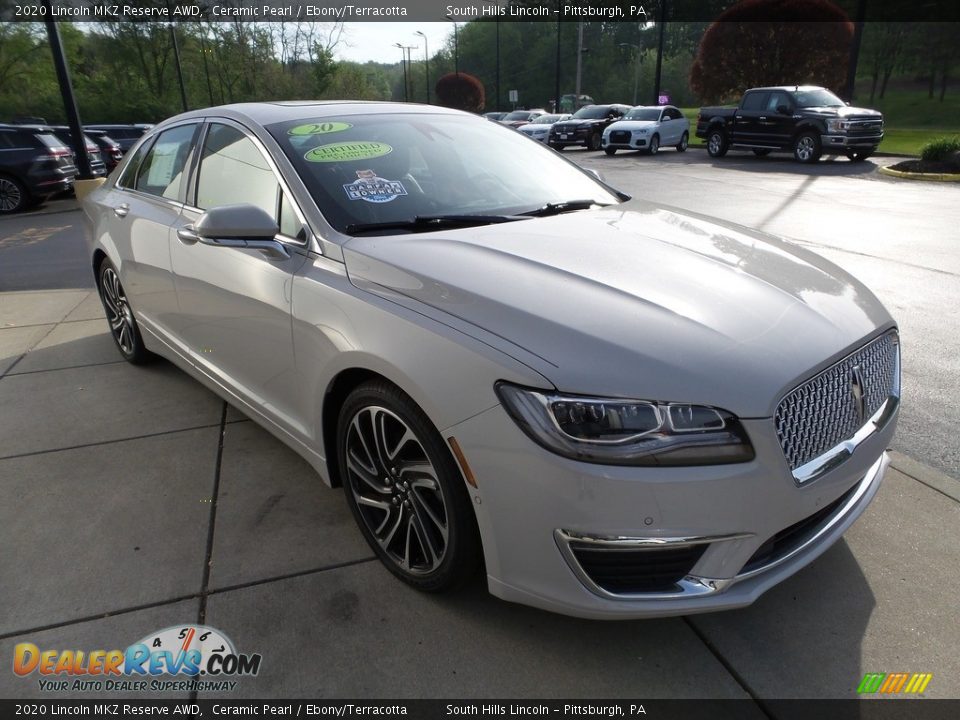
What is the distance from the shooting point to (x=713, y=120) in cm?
2098

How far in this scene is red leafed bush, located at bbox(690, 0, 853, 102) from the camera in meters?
31.1

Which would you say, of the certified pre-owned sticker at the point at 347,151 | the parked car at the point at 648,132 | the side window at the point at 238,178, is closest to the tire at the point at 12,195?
the side window at the point at 238,178

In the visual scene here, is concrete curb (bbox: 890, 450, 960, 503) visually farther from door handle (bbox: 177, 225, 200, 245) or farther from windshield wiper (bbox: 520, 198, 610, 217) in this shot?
door handle (bbox: 177, 225, 200, 245)

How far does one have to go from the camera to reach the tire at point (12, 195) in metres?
13.6

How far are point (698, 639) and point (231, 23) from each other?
47.8 m

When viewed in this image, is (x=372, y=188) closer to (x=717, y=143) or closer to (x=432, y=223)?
(x=432, y=223)

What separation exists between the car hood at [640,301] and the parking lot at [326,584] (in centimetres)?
89

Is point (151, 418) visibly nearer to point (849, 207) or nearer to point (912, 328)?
point (912, 328)

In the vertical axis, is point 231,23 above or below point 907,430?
above

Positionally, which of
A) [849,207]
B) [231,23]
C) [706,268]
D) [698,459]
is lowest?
[849,207]

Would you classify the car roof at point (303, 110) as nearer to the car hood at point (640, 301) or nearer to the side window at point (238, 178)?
the side window at point (238, 178)

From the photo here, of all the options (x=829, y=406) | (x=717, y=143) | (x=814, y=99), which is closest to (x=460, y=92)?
(x=717, y=143)

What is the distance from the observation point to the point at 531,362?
1.82 meters

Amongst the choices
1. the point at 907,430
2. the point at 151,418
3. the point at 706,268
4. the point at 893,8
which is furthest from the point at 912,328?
the point at 893,8
